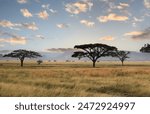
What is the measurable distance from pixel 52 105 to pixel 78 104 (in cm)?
109

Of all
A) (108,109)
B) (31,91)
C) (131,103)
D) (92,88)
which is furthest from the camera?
(92,88)

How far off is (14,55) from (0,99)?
7880 centimetres

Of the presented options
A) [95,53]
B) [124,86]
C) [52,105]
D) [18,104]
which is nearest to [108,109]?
[52,105]

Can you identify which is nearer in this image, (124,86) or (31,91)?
(31,91)

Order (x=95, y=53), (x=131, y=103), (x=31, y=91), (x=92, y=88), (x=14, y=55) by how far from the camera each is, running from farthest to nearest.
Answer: (x=14, y=55)
(x=95, y=53)
(x=92, y=88)
(x=31, y=91)
(x=131, y=103)

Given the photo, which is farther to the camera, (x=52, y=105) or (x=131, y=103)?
(x=131, y=103)

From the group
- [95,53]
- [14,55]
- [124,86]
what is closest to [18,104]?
[124,86]

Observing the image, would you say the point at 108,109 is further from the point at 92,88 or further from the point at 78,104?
the point at 92,88

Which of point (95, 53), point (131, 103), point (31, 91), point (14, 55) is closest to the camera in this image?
point (131, 103)

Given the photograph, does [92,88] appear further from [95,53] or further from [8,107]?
[95,53]

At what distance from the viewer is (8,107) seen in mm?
13531

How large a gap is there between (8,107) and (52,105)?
1911 millimetres

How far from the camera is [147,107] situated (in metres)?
13.5

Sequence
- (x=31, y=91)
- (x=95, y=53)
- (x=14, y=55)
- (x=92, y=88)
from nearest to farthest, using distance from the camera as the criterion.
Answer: (x=31, y=91) → (x=92, y=88) → (x=95, y=53) → (x=14, y=55)
